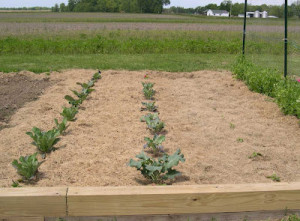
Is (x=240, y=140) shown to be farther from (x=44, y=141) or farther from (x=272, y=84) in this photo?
(x=272, y=84)

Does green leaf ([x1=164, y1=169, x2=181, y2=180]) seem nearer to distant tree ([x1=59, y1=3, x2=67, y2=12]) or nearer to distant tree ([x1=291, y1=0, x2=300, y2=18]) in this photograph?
distant tree ([x1=291, y1=0, x2=300, y2=18])

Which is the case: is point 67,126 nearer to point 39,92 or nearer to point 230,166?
point 230,166

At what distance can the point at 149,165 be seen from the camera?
10.8ft

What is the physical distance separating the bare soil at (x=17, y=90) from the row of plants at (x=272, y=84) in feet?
13.8

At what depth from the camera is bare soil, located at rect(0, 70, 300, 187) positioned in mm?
3569

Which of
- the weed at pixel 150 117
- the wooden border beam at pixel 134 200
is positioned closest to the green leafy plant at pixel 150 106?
the weed at pixel 150 117

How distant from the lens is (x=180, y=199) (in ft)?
8.85

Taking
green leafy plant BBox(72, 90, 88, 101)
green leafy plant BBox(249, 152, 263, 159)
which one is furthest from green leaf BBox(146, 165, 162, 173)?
green leafy plant BBox(72, 90, 88, 101)

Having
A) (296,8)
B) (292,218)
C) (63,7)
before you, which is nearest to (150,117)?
(292,218)

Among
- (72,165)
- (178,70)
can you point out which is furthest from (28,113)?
(178,70)

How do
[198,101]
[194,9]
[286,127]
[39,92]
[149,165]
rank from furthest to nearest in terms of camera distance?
[194,9] < [39,92] < [198,101] < [286,127] < [149,165]

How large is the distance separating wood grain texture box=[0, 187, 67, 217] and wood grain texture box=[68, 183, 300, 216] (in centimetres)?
8

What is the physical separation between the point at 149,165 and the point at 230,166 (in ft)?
3.24

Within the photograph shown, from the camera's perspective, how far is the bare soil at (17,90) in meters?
6.02
